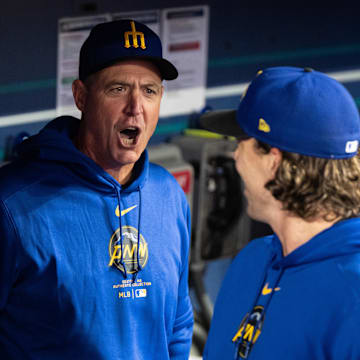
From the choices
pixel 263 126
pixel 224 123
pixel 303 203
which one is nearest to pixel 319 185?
pixel 303 203

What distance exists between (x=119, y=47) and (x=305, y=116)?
0.74m

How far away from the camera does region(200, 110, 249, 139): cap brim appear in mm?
1650

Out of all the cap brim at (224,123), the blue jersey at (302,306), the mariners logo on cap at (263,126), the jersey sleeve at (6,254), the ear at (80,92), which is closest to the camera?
the blue jersey at (302,306)

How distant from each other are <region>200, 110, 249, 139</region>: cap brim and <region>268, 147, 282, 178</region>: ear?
93 millimetres

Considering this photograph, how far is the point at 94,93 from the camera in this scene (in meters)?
2.09

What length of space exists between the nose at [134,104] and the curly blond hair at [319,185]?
2.00ft

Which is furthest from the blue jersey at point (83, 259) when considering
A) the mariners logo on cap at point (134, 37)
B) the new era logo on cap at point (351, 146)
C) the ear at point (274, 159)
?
the new era logo on cap at point (351, 146)

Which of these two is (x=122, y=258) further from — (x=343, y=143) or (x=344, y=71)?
(x=344, y=71)

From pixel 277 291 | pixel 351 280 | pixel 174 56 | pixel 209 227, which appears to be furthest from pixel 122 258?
pixel 174 56

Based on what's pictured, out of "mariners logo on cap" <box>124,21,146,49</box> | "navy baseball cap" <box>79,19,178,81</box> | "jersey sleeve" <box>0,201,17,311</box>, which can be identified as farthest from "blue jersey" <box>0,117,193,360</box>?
"mariners logo on cap" <box>124,21,146,49</box>

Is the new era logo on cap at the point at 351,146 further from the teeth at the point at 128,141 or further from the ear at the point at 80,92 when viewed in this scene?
the ear at the point at 80,92

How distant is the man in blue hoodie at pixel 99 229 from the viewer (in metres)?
1.88

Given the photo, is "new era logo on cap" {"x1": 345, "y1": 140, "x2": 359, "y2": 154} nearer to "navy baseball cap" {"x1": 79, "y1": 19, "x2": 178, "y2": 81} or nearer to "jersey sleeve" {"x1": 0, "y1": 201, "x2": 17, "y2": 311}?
"navy baseball cap" {"x1": 79, "y1": 19, "x2": 178, "y2": 81}

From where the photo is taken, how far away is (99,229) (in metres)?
2.03
